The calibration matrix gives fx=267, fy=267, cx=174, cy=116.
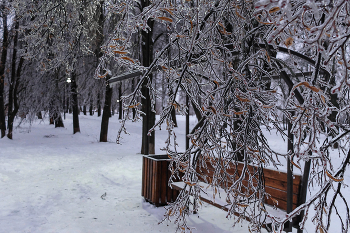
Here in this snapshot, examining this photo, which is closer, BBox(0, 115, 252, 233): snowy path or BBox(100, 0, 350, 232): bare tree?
BBox(100, 0, 350, 232): bare tree

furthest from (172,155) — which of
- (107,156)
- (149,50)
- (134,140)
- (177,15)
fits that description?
(134,140)

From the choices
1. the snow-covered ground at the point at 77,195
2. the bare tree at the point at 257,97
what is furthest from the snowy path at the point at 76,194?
the bare tree at the point at 257,97

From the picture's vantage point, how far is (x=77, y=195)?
526cm

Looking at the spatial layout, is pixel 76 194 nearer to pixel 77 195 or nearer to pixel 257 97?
pixel 77 195

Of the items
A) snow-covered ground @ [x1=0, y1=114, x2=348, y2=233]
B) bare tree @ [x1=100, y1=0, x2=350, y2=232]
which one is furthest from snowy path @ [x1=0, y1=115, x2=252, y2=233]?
bare tree @ [x1=100, y1=0, x2=350, y2=232]

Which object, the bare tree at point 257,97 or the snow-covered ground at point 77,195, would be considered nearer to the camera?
the bare tree at point 257,97

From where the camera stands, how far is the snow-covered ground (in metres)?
3.91

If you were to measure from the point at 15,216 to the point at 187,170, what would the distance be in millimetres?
3649

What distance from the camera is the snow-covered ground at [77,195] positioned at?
3910mm

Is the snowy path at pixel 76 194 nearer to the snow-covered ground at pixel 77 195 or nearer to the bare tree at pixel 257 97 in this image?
the snow-covered ground at pixel 77 195

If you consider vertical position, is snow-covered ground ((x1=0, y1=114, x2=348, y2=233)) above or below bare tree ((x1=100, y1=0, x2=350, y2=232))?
below

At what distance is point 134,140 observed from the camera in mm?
12680

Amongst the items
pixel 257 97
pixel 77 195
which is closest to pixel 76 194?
pixel 77 195

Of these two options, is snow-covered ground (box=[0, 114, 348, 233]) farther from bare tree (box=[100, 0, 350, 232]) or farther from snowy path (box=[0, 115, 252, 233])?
bare tree (box=[100, 0, 350, 232])
